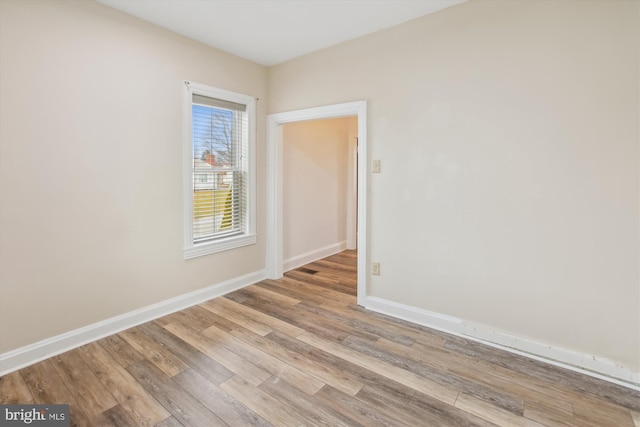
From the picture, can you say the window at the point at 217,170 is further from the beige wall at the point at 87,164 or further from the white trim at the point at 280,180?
the white trim at the point at 280,180

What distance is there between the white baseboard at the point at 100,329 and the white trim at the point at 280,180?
0.63m

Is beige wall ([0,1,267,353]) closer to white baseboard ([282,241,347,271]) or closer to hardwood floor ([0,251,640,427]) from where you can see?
hardwood floor ([0,251,640,427])

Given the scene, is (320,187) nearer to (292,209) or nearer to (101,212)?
(292,209)

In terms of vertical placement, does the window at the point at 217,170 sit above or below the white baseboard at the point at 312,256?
above

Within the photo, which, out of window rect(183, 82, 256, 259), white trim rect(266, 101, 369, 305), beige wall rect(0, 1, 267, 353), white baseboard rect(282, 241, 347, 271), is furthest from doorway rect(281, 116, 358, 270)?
beige wall rect(0, 1, 267, 353)

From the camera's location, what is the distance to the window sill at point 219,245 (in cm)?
312

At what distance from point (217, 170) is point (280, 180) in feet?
2.61

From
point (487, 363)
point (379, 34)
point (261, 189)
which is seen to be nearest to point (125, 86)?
point (261, 189)

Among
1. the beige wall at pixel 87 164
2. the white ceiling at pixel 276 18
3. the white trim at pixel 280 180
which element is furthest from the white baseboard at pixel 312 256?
the white ceiling at pixel 276 18

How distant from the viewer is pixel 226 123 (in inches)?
135

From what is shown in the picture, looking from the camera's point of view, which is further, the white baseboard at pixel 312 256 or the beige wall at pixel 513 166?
the white baseboard at pixel 312 256

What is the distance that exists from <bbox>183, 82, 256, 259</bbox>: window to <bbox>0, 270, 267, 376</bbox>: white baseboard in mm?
434

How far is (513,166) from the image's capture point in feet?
7.47

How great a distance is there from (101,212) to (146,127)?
0.81m
